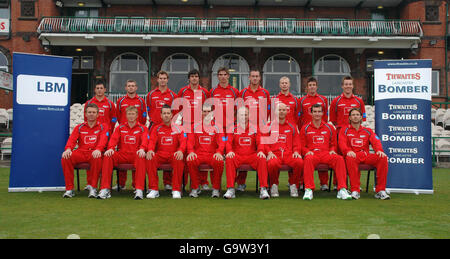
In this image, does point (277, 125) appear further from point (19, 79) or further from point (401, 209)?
point (19, 79)

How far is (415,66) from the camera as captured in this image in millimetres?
7445

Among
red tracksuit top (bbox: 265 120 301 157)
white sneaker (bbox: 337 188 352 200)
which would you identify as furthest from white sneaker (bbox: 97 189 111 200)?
white sneaker (bbox: 337 188 352 200)

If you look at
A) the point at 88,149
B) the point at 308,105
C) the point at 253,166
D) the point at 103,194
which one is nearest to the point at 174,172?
the point at 103,194

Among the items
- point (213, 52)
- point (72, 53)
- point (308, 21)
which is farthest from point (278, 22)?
point (72, 53)

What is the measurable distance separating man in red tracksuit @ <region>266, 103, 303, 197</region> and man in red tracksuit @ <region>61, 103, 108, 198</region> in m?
2.94

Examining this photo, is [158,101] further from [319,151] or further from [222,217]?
[222,217]

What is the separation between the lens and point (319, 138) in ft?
23.2

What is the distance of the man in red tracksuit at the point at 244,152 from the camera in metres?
6.58

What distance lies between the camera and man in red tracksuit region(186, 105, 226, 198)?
670 cm

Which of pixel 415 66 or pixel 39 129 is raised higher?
pixel 415 66

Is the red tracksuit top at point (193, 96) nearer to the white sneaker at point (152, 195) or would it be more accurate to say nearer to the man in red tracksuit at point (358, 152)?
the white sneaker at point (152, 195)

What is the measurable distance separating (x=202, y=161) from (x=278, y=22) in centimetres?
1796

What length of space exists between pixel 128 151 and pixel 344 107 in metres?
4.25

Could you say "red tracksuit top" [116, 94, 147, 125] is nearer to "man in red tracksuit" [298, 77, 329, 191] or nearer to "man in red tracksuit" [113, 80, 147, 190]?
"man in red tracksuit" [113, 80, 147, 190]
